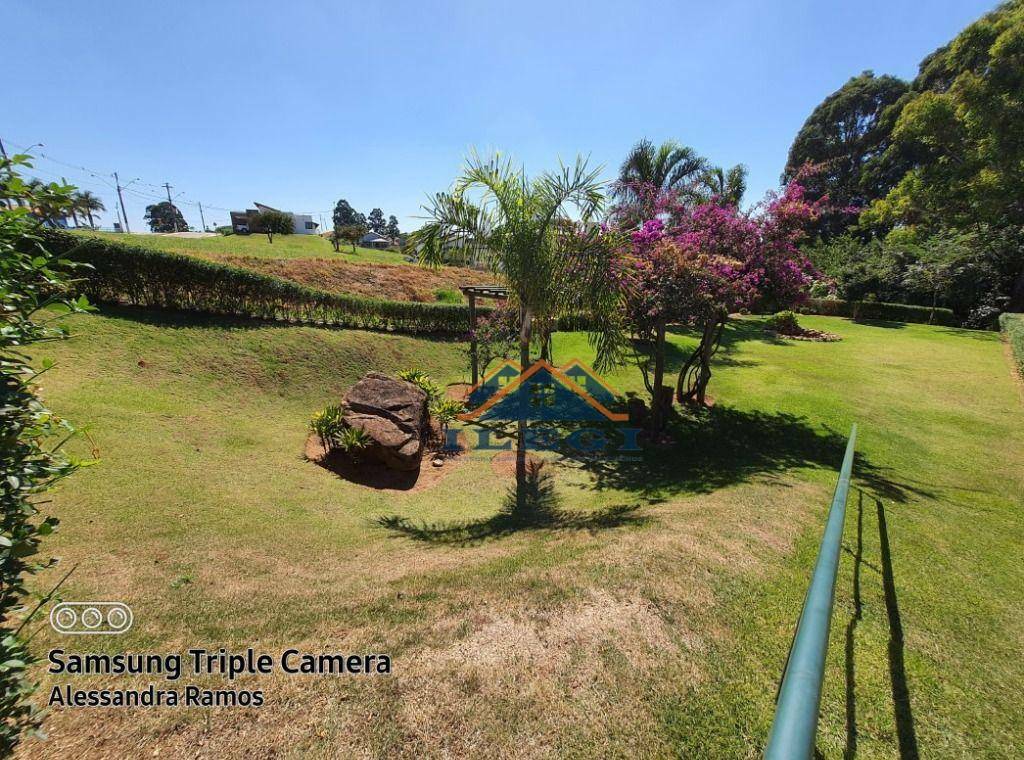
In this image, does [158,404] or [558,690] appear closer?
[558,690]

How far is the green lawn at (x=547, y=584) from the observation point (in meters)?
2.18

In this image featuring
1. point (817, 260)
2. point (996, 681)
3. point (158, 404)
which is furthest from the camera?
point (817, 260)

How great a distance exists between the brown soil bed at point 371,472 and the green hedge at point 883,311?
80.2 feet

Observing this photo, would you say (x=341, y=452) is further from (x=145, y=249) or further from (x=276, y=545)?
(x=145, y=249)

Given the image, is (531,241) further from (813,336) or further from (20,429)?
(813,336)

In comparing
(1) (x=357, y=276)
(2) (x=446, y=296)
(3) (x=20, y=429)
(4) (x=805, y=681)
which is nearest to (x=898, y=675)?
(4) (x=805, y=681)

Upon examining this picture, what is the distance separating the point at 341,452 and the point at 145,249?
27.1 feet

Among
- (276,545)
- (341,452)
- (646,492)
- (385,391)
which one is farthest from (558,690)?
(385,391)

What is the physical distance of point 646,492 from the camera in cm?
676

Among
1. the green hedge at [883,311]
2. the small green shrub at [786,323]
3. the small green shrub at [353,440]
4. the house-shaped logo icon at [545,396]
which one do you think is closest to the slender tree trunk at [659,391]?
the house-shaped logo icon at [545,396]

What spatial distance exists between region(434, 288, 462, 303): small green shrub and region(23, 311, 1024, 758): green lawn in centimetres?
1428

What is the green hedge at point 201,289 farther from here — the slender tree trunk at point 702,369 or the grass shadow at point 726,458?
the slender tree trunk at point 702,369

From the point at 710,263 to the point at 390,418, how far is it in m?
7.58

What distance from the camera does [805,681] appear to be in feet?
3.51
